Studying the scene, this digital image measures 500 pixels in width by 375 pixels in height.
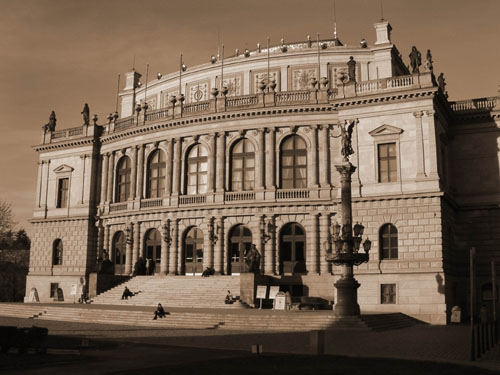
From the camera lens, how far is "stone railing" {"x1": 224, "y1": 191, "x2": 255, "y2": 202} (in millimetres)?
48438

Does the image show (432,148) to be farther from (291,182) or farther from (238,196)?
(238,196)

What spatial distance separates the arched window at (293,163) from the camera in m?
48.3

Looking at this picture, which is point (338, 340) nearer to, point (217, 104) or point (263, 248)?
point (263, 248)

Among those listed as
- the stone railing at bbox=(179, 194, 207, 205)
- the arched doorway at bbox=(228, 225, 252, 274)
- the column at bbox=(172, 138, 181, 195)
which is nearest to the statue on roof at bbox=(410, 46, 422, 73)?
→ the arched doorway at bbox=(228, 225, 252, 274)

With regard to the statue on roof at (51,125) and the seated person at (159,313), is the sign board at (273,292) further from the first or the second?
the statue on roof at (51,125)

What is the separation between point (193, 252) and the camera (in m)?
50.2

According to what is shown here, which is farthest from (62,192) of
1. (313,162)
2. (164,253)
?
(313,162)

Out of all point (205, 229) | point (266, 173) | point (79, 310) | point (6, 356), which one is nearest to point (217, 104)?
point (266, 173)

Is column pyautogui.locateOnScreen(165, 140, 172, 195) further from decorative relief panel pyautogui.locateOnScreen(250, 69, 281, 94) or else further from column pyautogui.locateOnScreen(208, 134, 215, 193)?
decorative relief panel pyautogui.locateOnScreen(250, 69, 281, 94)

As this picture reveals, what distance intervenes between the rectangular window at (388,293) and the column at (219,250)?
544 inches

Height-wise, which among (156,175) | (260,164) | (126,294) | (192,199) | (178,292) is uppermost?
(260,164)

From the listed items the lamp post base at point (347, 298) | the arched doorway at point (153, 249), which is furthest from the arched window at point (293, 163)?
the lamp post base at point (347, 298)

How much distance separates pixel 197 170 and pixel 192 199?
2816 mm

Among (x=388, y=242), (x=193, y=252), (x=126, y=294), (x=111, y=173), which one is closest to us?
(x=388, y=242)
